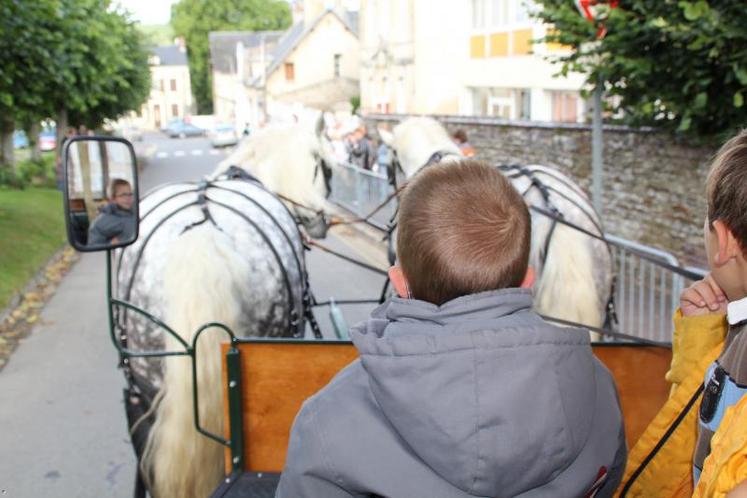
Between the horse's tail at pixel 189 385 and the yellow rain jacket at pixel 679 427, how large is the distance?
2014mm

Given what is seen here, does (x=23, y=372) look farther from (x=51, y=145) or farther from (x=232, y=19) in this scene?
(x=232, y=19)

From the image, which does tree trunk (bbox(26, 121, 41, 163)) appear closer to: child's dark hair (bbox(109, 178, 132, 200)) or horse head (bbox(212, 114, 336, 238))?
horse head (bbox(212, 114, 336, 238))

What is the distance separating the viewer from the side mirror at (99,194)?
3.60 meters

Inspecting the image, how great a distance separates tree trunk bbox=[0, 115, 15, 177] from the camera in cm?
2273

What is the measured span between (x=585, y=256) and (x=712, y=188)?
319cm

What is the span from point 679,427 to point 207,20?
95455 millimetres

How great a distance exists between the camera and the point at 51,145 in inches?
2213

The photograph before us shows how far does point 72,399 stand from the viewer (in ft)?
24.0

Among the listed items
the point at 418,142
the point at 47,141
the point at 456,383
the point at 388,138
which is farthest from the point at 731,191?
the point at 47,141

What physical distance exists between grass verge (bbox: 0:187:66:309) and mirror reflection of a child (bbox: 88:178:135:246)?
7451mm

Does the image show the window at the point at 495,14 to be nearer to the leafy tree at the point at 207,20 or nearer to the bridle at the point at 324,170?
the bridle at the point at 324,170

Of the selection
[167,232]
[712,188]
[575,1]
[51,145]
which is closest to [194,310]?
[167,232]

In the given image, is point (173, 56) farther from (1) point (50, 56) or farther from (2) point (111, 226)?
(2) point (111, 226)

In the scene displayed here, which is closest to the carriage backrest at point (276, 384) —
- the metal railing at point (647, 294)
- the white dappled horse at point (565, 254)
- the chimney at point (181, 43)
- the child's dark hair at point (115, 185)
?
the child's dark hair at point (115, 185)
